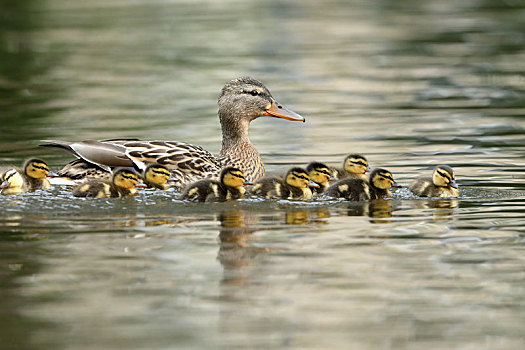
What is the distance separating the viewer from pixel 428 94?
15672 mm

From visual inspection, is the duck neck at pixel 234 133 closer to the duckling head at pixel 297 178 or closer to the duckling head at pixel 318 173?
the duckling head at pixel 318 173

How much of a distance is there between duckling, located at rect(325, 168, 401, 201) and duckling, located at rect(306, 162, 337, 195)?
28cm

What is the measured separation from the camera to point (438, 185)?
8.20 meters

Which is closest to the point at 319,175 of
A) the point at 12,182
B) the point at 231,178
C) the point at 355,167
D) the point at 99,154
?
the point at 355,167

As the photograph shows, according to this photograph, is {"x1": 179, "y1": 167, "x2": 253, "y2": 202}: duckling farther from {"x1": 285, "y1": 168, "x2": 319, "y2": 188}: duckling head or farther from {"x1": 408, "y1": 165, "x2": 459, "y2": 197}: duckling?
{"x1": 408, "y1": 165, "x2": 459, "y2": 197}: duckling

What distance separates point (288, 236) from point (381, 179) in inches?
55.7

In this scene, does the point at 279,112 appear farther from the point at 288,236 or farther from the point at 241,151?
the point at 288,236

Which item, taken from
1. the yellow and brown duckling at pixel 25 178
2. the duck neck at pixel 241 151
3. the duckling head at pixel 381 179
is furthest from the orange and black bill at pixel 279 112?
the yellow and brown duckling at pixel 25 178

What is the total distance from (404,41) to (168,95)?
8.64 m

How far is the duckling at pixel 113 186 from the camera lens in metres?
8.20

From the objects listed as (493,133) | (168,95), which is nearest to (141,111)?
(168,95)

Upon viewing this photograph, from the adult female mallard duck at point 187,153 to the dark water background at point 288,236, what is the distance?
0.35 metres

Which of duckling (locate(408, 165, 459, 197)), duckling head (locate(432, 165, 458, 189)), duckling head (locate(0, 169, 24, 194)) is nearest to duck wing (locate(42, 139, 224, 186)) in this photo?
duckling head (locate(0, 169, 24, 194))

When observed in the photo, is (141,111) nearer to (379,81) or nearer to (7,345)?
(379,81)
